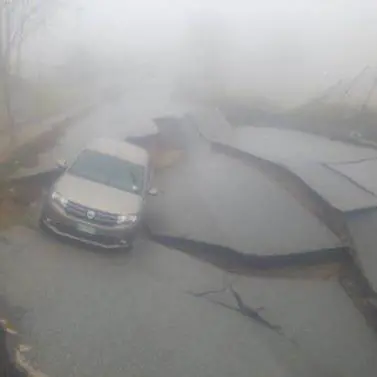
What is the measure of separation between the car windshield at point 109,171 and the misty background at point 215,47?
1408cm

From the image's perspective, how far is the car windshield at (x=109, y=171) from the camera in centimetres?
1078

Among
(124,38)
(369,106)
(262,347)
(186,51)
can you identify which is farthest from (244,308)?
(124,38)

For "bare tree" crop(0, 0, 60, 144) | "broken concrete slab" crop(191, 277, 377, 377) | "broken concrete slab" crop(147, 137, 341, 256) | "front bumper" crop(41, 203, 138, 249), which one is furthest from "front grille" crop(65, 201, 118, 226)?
"bare tree" crop(0, 0, 60, 144)

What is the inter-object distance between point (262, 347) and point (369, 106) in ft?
52.3

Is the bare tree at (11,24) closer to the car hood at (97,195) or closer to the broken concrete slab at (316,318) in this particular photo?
the car hood at (97,195)

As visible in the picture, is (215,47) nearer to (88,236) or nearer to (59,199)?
(59,199)

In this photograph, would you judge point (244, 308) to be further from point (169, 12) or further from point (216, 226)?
point (169, 12)

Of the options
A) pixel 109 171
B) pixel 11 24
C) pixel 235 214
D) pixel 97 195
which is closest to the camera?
pixel 97 195

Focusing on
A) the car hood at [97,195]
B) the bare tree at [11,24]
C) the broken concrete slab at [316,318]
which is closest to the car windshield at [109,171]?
the car hood at [97,195]

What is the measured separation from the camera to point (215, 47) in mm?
36188

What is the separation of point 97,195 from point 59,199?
0.67 metres

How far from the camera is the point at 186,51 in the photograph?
36906 mm

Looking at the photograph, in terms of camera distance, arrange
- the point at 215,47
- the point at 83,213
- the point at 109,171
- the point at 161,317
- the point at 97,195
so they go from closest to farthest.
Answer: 1. the point at 161,317
2. the point at 83,213
3. the point at 97,195
4. the point at 109,171
5. the point at 215,47

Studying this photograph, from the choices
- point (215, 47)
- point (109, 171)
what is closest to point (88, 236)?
point (109, 171)
